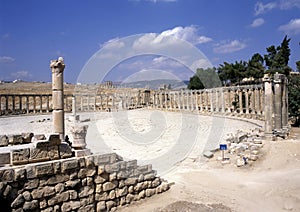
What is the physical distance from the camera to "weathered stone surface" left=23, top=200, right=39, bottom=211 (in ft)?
20.4

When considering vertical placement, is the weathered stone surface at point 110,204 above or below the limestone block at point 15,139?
below

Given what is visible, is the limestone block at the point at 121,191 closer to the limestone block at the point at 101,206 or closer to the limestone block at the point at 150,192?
the limestone block at the point at 101,206

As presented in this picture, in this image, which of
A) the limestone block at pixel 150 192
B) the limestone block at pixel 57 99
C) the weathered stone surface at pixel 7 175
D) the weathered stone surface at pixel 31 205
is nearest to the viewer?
the weathered stone surface at pixel 7 175

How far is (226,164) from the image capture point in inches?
444

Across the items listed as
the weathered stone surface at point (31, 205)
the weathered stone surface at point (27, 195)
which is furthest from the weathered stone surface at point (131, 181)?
the weathered stone surface at point (27, 195)

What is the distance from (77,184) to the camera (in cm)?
698

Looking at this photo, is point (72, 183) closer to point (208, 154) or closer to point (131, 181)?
point (131, 181)

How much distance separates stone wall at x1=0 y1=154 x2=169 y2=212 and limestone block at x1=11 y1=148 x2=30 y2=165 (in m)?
0.37

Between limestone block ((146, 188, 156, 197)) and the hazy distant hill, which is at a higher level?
the hazy distant hill

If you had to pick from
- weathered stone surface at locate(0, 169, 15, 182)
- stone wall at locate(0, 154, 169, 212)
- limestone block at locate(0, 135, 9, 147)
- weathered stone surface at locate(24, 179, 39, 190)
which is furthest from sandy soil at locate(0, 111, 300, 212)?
limestone block at locate(0, 135, 9, 147)

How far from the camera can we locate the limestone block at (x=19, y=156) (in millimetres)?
6480

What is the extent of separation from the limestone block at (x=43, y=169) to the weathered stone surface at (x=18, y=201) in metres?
0.57

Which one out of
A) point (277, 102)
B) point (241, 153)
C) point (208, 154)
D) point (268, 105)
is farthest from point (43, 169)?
point (277, 102)

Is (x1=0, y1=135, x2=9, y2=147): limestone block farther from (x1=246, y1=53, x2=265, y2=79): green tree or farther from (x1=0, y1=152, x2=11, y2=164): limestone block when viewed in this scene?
(x1=246, y1=53, x2=265, y2=79): green tree
